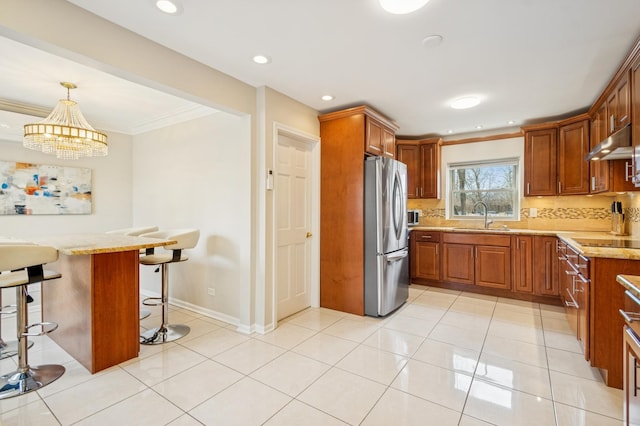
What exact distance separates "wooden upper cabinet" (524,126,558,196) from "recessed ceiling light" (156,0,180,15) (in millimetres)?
4353

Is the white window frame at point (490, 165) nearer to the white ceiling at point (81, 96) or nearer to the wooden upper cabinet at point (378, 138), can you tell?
the wooden upper cabinet at point (378, 138)

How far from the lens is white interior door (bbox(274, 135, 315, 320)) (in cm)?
328

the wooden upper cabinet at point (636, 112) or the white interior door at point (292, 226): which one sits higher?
the wooden upper cabinet at point (636, 112)

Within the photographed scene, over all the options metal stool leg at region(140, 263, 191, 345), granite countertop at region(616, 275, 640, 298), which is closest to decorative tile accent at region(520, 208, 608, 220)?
granite countertop at region(616, 275, 640, 298)

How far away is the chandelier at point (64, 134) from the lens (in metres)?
2.86

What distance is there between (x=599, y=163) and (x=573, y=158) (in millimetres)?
451

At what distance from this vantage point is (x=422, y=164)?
16.1 feet

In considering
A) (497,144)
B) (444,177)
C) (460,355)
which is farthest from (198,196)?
(497,144)

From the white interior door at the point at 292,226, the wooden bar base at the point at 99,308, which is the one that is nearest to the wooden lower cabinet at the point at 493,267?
the white interior door at the point at 292,226

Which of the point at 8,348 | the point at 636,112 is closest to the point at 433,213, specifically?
the point at 636,112

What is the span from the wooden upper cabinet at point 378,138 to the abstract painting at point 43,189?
4112 mm

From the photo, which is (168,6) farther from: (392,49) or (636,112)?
(636,112)

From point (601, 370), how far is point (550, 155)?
2.77m

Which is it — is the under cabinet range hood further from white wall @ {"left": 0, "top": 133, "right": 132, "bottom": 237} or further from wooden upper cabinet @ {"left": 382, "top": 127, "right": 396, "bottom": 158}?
white wall @ {"left": 0, "top": 133, "right": 132, "bottom": 237}
